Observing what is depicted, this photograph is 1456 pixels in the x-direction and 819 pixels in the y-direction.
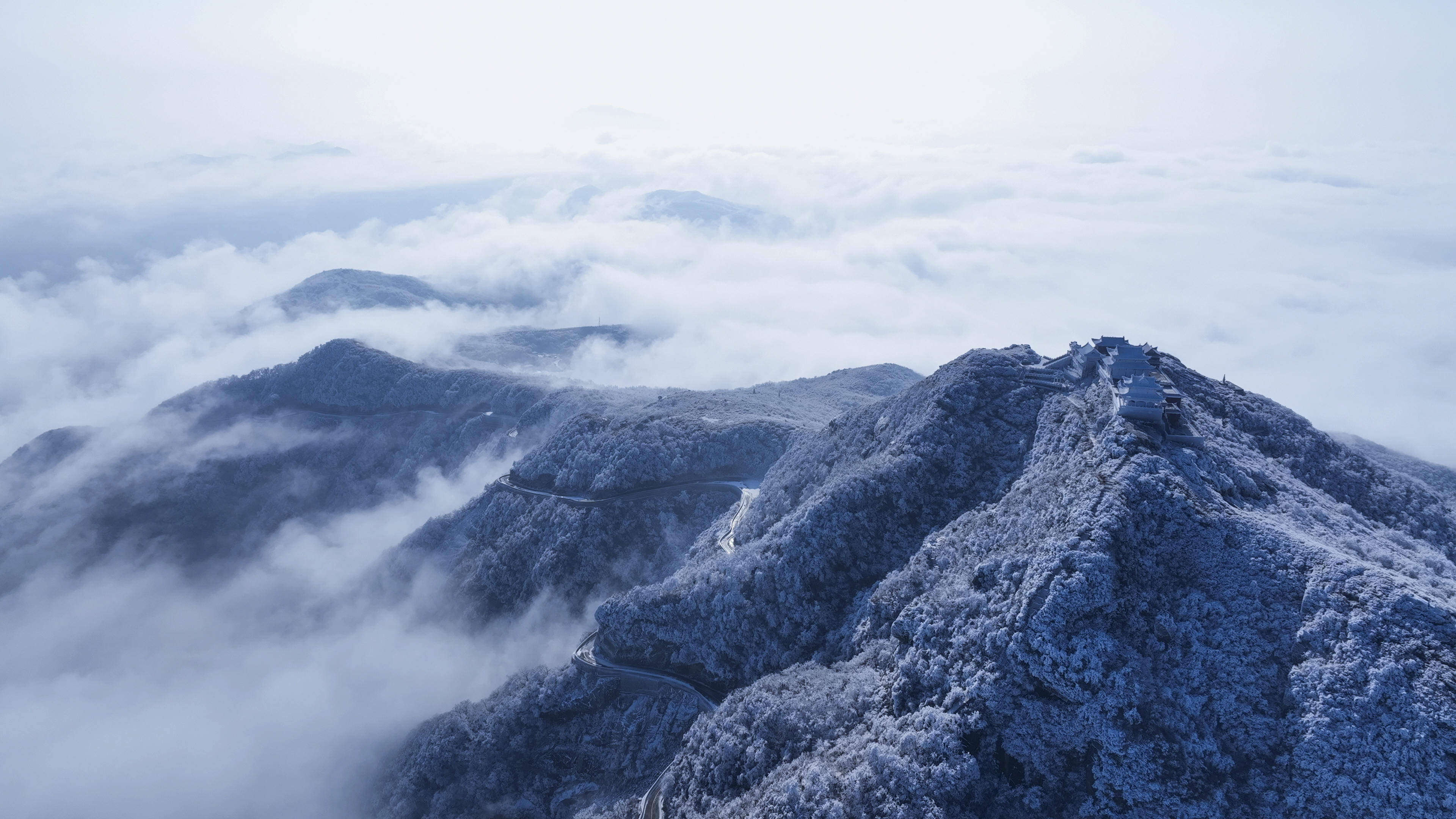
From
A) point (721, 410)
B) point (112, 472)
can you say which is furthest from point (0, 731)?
point (721, 410)

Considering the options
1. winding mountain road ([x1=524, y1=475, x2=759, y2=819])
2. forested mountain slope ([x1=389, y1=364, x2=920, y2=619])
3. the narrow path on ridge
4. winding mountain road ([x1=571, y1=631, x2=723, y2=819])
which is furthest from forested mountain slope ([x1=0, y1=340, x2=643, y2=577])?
winding mountain road ([x1=571, y1=631, x2=723, y2=819])

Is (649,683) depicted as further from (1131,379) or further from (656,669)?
(1131,379)

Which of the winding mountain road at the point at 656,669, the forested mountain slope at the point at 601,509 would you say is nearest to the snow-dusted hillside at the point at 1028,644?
the winding mountain road at the point at 656,669

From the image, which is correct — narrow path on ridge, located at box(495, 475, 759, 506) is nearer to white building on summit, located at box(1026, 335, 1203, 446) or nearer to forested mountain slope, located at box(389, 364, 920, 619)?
forested mountain slope, located at box(389, 364, 920, 619)

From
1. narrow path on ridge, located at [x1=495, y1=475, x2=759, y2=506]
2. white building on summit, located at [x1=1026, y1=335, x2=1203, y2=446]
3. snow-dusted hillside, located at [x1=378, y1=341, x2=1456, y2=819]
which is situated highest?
white building on summit, located at [x1=1026, y1=335, x2=1203, y2=446]

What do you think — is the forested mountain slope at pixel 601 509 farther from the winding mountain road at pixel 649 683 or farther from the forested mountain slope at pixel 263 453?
the forested mountain slope at pixel 263 453

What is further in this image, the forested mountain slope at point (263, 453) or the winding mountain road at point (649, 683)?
the forested mountain slope at point (263, 453)

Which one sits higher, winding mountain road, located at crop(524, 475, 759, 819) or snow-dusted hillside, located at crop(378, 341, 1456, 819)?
snow-dusted hillside, located at crop(378, 341, 1456, 819)
